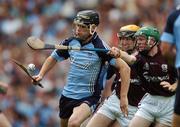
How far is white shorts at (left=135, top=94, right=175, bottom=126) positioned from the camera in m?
12.4

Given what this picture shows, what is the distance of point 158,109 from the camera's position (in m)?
12.5

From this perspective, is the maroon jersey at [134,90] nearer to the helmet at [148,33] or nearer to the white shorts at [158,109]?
the white shorts at [158,109]

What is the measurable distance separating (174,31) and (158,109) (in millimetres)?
2623

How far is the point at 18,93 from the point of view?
2067 centimetres

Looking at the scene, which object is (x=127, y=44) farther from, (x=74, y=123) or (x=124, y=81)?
(x=74, y=123)

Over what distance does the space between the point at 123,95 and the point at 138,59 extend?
0.55 metres

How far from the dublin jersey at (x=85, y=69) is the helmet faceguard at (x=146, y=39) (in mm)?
473

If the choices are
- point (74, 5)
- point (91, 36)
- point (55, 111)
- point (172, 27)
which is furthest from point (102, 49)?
point (74, 5)

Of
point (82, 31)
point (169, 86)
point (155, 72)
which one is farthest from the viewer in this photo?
point (82, 31)

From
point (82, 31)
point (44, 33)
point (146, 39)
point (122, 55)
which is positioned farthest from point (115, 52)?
point (44, 33)

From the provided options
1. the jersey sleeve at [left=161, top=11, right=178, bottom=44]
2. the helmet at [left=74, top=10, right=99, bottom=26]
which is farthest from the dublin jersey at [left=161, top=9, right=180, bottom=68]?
the helmet at [left=74, top=10, right=99, bottom=26]

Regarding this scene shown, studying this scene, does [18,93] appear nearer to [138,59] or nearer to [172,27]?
[138,59]

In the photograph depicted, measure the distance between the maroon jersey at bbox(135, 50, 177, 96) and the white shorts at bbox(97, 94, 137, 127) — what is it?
1.95 ft

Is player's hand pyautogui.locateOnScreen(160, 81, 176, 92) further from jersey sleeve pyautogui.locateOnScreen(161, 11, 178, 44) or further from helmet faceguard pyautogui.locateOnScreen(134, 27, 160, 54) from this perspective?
jersey sleeve pyautogui.locateOnScreen(161, 11, 178, 44)
